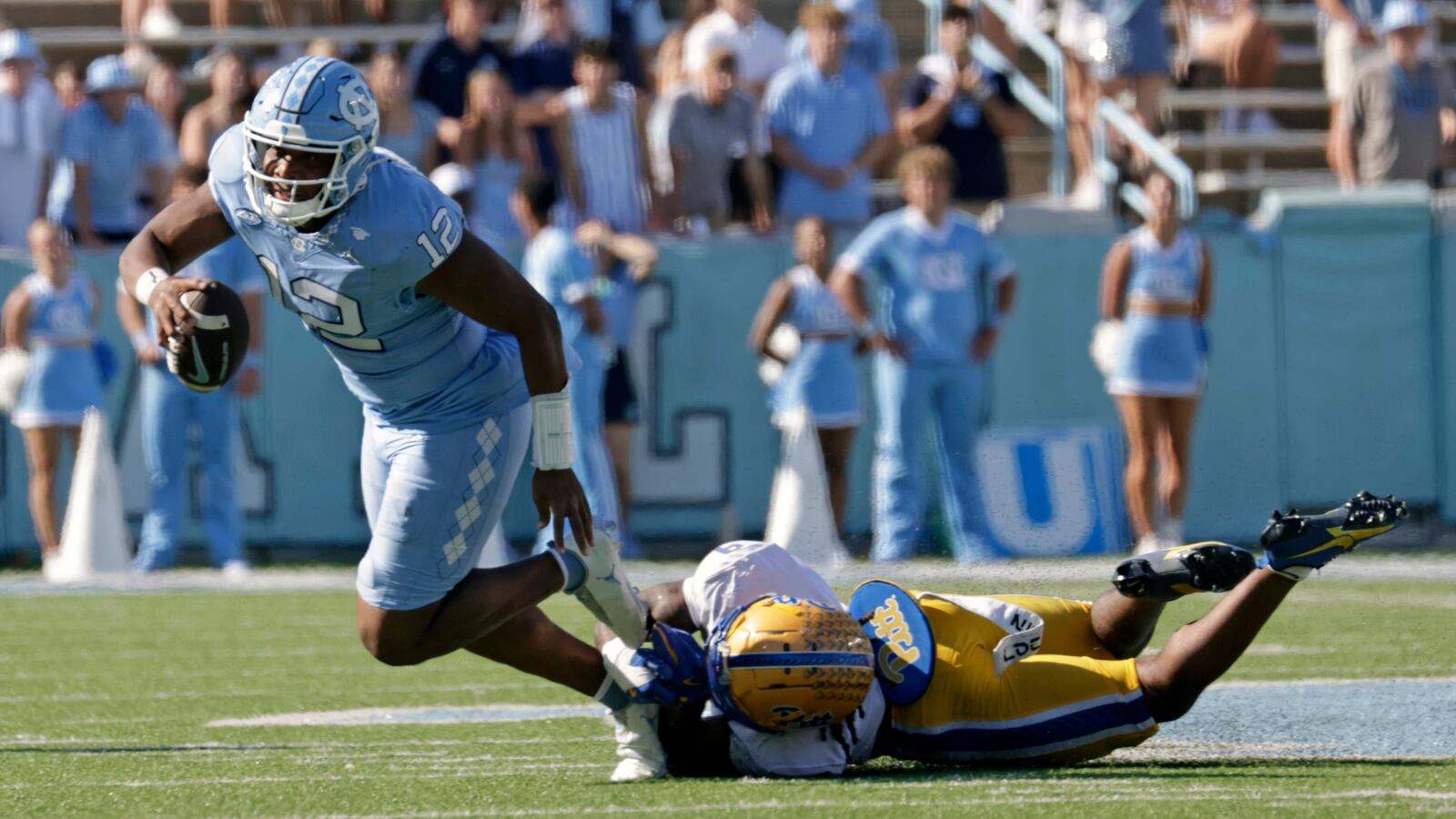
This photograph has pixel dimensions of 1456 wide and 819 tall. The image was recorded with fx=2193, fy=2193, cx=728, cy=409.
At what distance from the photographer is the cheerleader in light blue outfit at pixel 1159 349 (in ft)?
37.3

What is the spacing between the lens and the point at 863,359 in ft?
41.4

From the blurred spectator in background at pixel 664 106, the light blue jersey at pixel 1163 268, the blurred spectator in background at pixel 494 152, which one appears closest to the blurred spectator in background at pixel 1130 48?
the light blue jersey at pixel 1163 268

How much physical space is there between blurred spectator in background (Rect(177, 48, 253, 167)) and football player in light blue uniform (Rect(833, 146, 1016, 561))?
3494mm

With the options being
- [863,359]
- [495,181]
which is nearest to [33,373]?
[495,181]

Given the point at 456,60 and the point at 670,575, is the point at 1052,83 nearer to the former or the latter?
the point at 456,60

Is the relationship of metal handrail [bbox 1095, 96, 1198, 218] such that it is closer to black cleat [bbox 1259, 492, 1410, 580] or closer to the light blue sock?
black cleat [bbox 1259, 492, 1410, 580]

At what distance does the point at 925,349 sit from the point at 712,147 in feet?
6.39

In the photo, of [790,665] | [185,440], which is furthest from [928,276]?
[790,665]

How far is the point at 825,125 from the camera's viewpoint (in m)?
12.2

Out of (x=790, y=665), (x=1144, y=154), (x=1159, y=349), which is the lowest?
(x=1159, y=349)

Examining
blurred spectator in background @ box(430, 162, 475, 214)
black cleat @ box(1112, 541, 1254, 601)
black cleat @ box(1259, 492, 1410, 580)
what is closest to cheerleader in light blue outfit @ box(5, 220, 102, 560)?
blurred spectator in background @ box(430, 162, 475, 214)

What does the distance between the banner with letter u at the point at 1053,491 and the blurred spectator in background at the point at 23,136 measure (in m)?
5.68

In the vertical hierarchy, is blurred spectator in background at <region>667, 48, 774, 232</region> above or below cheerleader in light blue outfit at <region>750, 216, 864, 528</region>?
above

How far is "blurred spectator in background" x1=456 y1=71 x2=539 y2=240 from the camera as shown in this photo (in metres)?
12.0
